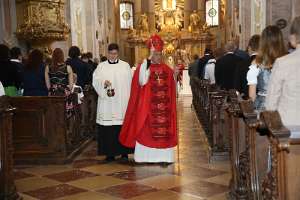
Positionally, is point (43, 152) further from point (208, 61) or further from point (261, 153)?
point (208, 61)

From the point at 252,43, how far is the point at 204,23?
2816cm

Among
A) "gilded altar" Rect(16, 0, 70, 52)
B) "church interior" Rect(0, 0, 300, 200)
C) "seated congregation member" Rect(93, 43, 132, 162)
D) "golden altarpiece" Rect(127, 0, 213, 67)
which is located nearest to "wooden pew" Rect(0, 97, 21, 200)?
"church interior" Rect(0, 0, 300, 200)

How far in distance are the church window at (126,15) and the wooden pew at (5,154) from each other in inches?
1166

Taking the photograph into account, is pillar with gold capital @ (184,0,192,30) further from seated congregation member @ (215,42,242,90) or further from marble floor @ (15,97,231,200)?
marble floor @ (15,97,231,200)

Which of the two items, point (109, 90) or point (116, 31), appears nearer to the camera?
point (109, 90)

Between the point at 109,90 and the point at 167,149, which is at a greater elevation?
the point at 109,90

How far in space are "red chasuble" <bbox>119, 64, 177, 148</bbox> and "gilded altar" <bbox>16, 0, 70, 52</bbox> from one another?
771 cm

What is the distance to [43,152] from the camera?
771cm

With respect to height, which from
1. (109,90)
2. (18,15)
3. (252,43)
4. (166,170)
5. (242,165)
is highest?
(18,15)

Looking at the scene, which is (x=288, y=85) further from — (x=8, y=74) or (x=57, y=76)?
(x=8, y=74)

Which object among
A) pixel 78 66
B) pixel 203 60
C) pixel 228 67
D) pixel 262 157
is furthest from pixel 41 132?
pixel 203 60

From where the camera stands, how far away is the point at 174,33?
33.4m

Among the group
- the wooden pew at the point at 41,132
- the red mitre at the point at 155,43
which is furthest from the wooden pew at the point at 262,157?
the wooden pew at the point at 41,132

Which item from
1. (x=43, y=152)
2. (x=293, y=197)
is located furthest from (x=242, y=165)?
(x=43, y=152)
